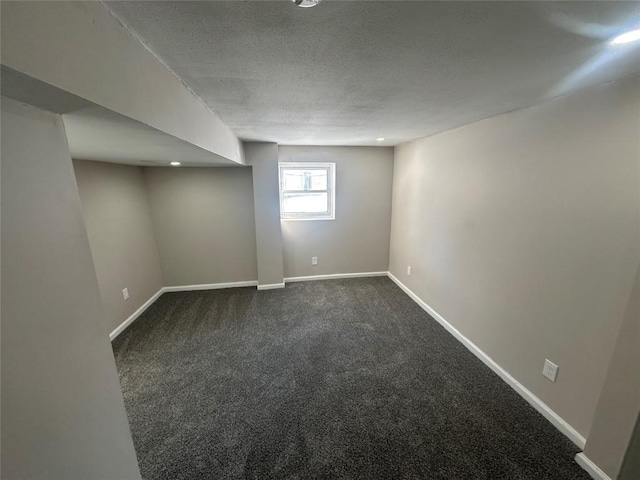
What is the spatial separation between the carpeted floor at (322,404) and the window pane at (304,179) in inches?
74.5

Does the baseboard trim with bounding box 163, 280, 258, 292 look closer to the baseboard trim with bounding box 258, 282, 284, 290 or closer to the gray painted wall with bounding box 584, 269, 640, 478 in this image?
the baseboard trim with bounding box 258, 282, 284, 290

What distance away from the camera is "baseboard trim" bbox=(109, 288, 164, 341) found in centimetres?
259

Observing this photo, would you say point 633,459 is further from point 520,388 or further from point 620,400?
point 520,388

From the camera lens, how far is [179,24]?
742 mm

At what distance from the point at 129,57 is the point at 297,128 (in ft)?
5.30

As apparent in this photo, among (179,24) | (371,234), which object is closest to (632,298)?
(179,24)

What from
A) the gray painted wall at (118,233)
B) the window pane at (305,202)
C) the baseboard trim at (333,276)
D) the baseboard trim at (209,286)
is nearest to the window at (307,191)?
the window pane at (305,202)

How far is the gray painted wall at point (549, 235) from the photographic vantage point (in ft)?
4.25

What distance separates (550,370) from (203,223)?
3.88 metres

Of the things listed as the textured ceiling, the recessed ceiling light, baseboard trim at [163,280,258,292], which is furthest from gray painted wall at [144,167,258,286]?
the recessed ceiling light

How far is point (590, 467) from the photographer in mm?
1355

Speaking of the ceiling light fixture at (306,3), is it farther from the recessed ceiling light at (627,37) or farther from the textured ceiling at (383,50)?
the recessed ceiling light at (627,37)

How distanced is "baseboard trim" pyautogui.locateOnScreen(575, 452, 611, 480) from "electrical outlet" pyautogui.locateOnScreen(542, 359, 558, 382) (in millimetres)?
393

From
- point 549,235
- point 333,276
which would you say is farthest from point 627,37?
point 333,276
